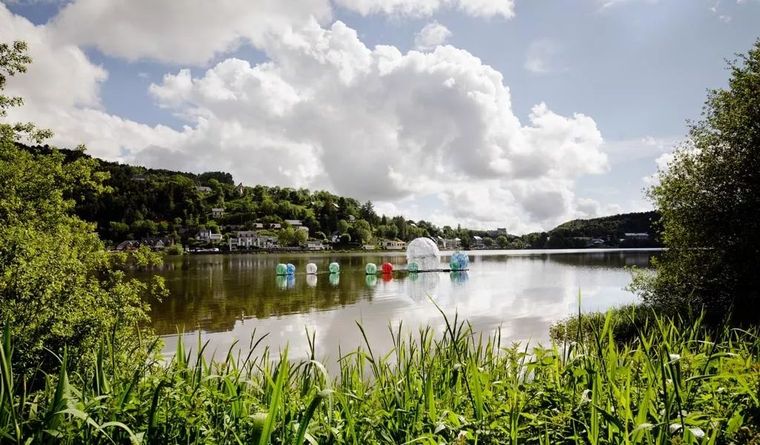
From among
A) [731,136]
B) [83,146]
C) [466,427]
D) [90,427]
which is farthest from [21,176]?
[731,136]

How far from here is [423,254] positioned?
165 ft

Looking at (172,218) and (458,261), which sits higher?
(172,218)

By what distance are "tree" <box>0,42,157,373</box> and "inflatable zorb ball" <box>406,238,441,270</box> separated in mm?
39529

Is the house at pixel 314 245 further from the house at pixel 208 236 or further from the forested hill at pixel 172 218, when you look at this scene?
the house at pixel 208 236

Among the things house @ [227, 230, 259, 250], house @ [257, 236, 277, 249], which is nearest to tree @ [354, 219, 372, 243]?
house @ [257, 236, 277, 249]

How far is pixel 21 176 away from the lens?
1032cm

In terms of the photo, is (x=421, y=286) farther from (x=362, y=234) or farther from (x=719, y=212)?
(x=362, y=234)

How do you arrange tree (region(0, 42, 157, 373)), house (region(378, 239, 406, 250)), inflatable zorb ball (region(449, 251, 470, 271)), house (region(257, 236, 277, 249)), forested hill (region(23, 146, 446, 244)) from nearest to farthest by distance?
tree (region(0, 42, 157, 373)), inflatable zorb ball (region(449, 251, 470, 271)), forested hill (region(23, 146, 446, 244)), house (region(257, 236, 277, 249)), house (region(378, 239, 406, 250))

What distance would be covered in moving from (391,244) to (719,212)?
525ft

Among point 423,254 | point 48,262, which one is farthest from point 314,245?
point 48,262

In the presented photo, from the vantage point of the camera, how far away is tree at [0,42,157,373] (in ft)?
23.8

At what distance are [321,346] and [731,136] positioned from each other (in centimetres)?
1557

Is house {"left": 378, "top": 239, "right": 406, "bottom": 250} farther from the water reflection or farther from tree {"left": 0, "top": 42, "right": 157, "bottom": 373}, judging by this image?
tree {"left": 0, "top": 42, "right": 157, "bottom": 373}

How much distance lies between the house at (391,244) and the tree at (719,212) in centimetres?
15279
